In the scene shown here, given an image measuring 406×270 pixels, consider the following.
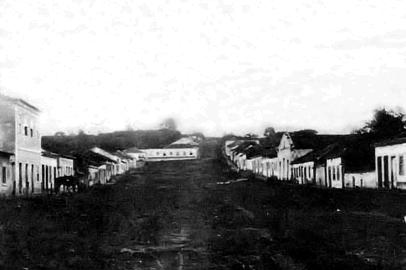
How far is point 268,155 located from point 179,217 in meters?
57.6

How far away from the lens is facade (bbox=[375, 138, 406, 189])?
33844 millimetres

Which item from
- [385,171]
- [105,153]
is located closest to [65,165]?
[385,171]

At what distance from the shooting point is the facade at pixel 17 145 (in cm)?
3331

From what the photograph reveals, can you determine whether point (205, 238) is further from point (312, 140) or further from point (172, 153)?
point (172, 153)

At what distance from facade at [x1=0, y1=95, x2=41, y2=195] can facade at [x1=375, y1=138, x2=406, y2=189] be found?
19280 millimetres

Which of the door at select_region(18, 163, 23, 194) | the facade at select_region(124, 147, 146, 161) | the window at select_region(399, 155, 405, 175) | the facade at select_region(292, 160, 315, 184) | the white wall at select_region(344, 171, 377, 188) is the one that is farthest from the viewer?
the facade at select_region(124, 147, 146, 161)

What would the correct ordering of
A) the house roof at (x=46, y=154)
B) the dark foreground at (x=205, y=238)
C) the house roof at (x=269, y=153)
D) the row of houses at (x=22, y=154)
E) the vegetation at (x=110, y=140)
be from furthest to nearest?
the house roof at (x=269, y=153) → the vegetation at (x=110, y=140) → the house roof at (x=46, y=154) → the row of houses at (x=22, y=154) → the dark foreground at (x=205, y=238)

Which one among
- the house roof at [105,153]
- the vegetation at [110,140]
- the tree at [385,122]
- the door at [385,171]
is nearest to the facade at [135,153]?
the vegetation at [110,140]

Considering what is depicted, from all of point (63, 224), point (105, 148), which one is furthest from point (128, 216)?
point (105, 148)

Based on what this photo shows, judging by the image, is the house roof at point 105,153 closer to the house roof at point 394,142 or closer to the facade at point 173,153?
the facade at point 173,153

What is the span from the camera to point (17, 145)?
3494cm

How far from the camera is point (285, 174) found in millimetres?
70125

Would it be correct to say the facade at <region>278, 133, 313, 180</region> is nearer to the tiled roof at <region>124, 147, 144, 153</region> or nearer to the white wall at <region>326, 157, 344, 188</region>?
the white wall at <region>326, 157, 344, 188</region>

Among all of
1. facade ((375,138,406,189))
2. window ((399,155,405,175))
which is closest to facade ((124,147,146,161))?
facade ((375,138,406,189))
